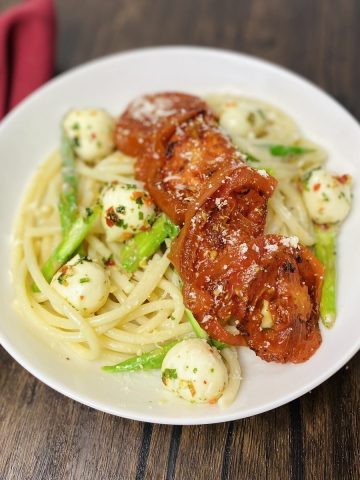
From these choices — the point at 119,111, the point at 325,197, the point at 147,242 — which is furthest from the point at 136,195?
the point at 119,111

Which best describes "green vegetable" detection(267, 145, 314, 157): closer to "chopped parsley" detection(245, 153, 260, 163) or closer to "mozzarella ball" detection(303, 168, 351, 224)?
"chopped parsley" detection(245, 153, 260, 163)

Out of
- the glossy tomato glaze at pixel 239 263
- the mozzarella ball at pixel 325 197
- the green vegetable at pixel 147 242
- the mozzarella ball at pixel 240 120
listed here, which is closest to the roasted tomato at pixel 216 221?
the glossy tomato glaze at pixel 239 263

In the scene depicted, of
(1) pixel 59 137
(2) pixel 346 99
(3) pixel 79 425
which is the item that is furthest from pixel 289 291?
(2) pixel 346 99

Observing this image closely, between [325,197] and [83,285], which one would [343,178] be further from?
[83,285]

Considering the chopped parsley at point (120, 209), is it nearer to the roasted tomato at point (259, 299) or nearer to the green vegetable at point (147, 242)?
the green vegetable at point (147, 242)

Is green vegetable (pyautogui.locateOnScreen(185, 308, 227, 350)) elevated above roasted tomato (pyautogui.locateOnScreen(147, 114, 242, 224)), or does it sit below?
below

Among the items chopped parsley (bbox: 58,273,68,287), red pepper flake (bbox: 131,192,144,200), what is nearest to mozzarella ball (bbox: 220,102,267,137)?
red pepper flake (bbox: 131,192,144,200)
